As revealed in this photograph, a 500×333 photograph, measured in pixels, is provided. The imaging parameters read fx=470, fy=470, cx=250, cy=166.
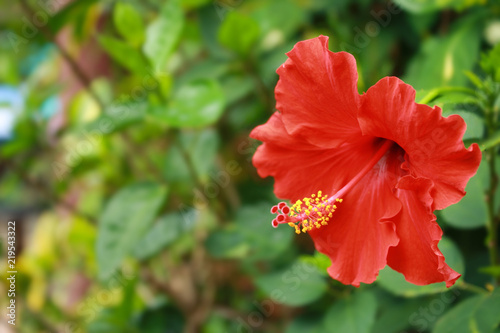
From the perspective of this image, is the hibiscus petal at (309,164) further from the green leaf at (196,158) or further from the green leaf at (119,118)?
the green leaf at (196,158)

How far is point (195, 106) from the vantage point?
1015 millimetres

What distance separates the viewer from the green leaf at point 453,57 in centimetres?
101

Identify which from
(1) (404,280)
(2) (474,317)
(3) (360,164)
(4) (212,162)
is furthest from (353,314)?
(4) (212,162)

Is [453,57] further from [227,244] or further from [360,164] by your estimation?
[227,244]

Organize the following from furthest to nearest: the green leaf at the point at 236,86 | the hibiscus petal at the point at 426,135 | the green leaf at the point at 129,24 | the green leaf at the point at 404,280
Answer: the green leaf at the point at 236,86
the green leaf at the point at 129,24
the green leaf at the point at 404,280
the hibiscus petal at the point at 426,135

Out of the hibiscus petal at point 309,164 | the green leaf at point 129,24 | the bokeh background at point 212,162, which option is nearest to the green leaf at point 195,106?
the bokeh background at point 212,162

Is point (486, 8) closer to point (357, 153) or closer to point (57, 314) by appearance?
point (357, 153)

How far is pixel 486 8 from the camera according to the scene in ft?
3.54

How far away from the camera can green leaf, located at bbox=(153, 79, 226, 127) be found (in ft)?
3.18

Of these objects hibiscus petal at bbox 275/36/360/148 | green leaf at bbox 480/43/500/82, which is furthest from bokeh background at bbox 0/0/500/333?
hibiscus petal at bbox 275/36/360/148

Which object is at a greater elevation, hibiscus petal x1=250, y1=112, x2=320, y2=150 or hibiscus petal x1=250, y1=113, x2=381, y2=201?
hibiscus petal x1=250, y1=112, x2=320, y2=150

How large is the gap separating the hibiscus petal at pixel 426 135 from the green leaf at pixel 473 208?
0.98 ft

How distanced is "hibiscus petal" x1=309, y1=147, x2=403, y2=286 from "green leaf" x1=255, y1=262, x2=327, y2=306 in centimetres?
36

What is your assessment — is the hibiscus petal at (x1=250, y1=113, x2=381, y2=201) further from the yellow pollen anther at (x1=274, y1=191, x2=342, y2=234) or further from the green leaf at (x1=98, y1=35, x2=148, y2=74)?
the green leaf at (x1=98, y1=35, x2=148, y2=74)
